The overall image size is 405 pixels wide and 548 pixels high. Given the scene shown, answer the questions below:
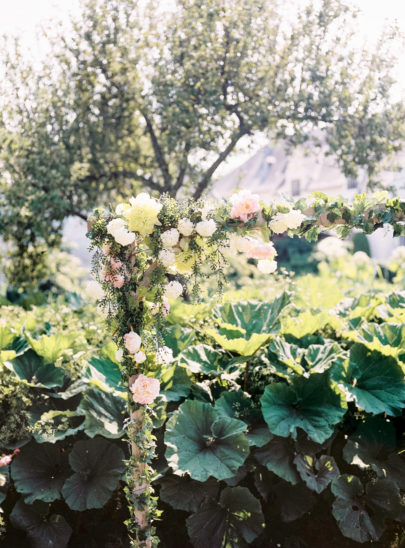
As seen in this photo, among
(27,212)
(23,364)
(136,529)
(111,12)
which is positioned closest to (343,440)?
(136,529)

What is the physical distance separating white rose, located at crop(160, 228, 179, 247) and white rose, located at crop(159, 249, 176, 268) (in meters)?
0.04

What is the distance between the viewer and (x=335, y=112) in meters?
7.90

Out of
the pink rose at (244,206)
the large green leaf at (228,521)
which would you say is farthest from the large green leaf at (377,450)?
the pink rose at (244,206)

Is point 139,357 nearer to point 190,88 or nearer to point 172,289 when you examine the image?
point 172,289

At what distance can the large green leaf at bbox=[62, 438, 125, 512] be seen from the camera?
333 cm

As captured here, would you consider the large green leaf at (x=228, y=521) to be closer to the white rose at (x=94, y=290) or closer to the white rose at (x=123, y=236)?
the white rose at (x=94, y=290)

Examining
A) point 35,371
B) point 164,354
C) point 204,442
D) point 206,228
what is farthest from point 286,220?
point 35,371

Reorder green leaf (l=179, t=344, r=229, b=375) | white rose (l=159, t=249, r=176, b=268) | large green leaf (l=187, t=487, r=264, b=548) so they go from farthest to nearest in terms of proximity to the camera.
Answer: green leaf (l=179, t=344, r=229, b=375)
large green leaf (l=187, t=487, r=264, b=548)
white rose (l=159, t=249, r=176, b=268)

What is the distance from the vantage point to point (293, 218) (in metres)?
2.82

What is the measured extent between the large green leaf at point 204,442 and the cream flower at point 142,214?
1.30 meters

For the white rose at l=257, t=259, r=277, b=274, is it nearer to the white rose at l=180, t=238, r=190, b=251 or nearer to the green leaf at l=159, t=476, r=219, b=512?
the white rose at l=180, t=238, r=190, b=251

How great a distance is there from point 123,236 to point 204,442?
1.48 m

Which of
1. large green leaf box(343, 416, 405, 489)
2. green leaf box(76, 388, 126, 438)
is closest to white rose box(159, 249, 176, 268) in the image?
green leaf box(76, 388, 126, 438)

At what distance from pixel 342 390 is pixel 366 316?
4.18 feet
